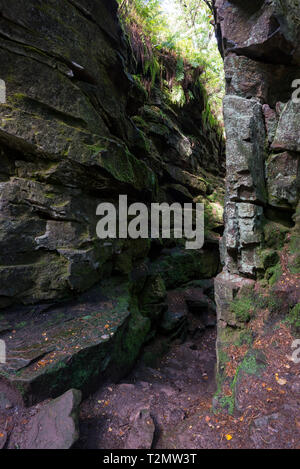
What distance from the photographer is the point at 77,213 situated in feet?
15.8

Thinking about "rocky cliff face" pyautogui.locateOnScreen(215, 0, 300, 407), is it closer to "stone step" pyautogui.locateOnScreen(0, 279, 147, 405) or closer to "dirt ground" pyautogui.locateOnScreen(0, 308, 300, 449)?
"dirt ground" pyautogui.locateOnScreen(0, 308, 300, 449)

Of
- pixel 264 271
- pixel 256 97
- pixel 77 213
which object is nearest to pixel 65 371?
pixel 77 213

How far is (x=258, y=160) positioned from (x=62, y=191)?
3.94 meters

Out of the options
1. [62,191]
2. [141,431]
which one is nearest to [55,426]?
[141,431]

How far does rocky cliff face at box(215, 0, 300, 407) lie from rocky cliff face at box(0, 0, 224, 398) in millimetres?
2432

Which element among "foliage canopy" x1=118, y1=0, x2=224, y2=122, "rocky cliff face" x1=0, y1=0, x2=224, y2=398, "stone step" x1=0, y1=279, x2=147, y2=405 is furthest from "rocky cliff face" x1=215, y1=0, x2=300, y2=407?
"foliage canopy" x1=118, y1=0, x2=224, y2=122

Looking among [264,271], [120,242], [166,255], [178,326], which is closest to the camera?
[264,271]

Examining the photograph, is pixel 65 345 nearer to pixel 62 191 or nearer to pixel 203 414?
pixel 203 414

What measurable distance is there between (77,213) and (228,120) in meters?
3.59

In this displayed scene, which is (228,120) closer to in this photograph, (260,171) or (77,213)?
(260,171)

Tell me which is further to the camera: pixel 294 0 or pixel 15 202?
pixel 294 0

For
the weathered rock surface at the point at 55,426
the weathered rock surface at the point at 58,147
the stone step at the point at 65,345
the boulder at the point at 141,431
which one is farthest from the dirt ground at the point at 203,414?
the weathered rock surface at the point at 58,147

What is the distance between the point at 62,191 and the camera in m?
4.68

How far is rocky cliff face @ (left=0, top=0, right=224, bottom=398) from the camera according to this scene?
3.91 meters
